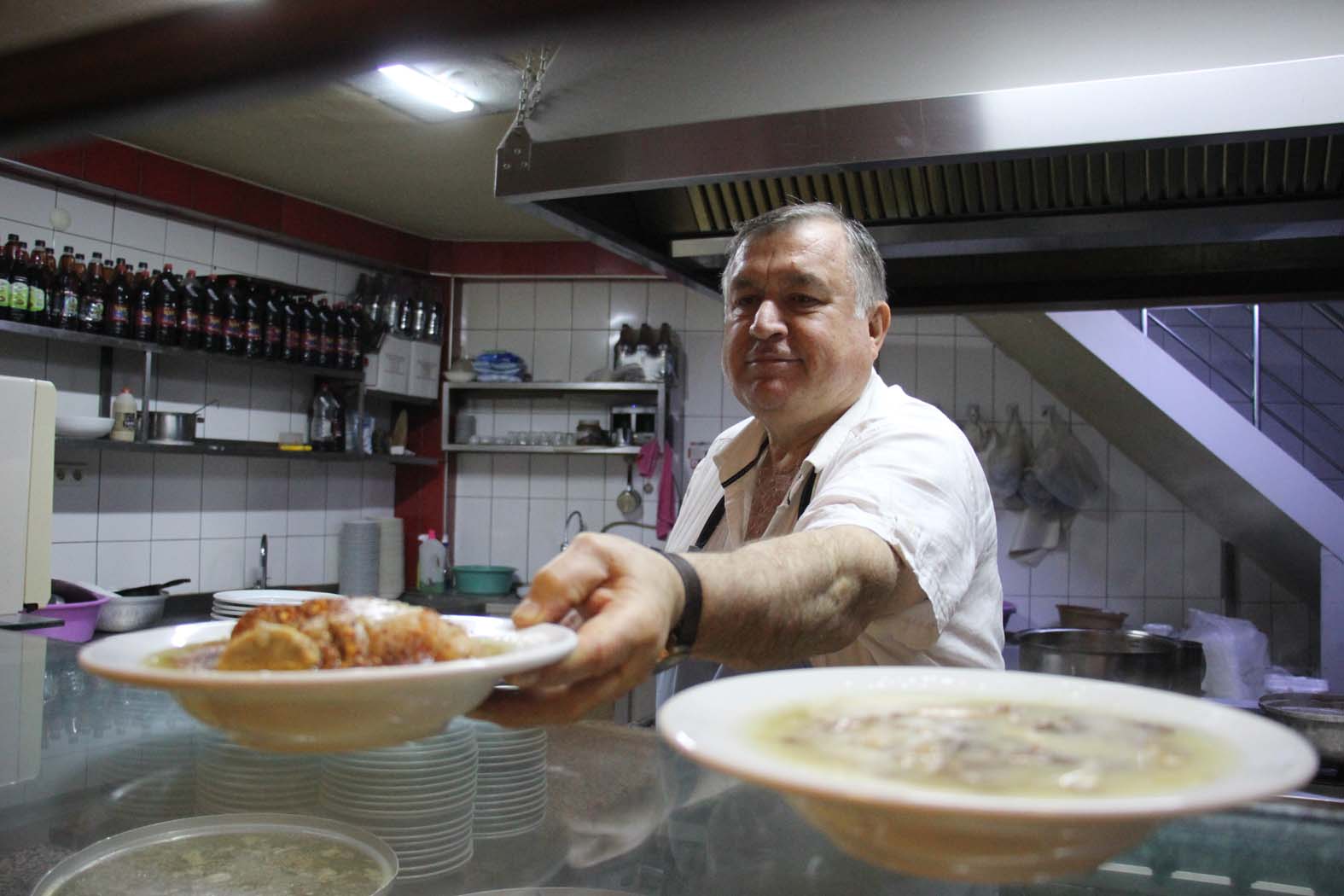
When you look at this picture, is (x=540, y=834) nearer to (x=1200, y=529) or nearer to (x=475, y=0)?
(x=475, y=0)

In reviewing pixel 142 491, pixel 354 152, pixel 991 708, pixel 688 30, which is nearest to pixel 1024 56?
pixel 991 708

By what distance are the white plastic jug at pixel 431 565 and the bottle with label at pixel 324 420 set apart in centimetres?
81

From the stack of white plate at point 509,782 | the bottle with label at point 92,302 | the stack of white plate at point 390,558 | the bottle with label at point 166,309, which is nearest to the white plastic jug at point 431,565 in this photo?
the stack of white plate at point 390,558

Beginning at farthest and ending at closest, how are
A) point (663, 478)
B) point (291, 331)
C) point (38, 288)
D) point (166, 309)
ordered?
point (663, 478), point (291, 331), point (166, 309), point (38, 288)

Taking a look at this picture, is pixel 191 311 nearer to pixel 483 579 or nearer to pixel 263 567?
pixel 263 567

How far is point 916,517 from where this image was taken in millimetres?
1292

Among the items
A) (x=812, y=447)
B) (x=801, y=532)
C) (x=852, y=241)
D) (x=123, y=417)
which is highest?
(x=852, y=241)

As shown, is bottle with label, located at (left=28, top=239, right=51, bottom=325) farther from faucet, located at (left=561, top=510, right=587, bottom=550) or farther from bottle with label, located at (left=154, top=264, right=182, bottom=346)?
faucet, located at (left=561, top=510, right=587, bottom=550)

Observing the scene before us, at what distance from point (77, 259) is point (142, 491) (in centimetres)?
112

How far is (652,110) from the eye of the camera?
1823 mm

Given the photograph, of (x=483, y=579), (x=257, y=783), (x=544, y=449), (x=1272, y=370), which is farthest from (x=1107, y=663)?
(x=1272, y=370)

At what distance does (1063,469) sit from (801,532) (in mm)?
4324

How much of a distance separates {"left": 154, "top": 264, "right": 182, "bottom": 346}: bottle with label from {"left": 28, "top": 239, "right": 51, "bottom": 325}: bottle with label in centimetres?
46

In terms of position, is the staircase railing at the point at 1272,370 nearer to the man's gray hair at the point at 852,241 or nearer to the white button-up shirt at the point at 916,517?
the man's gray hair at the point at 852,241
